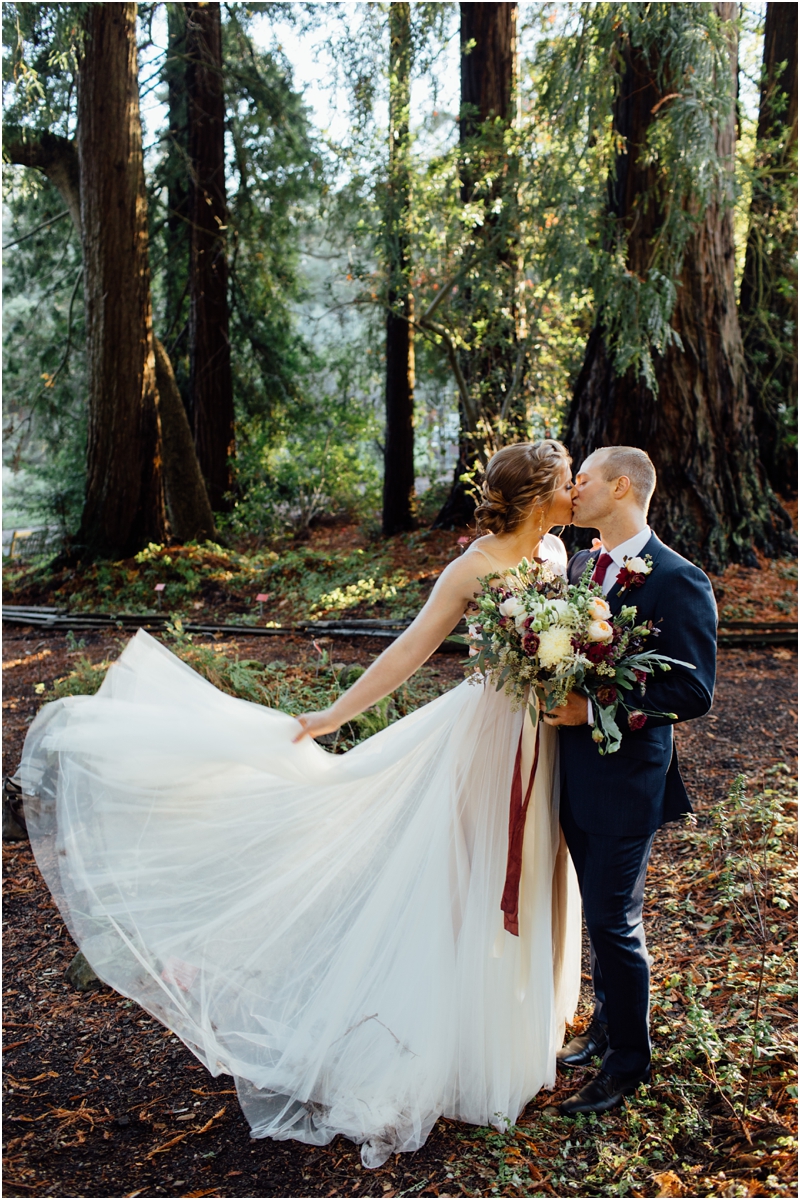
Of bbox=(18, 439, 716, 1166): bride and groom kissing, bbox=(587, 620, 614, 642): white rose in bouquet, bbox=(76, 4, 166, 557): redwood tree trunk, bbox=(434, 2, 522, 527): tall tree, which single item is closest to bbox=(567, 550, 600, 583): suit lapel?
bbox=(18, 439, 716, 1166): bride and groom kissing

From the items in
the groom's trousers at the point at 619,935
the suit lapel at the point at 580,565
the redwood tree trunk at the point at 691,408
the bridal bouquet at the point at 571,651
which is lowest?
the groom's trousers at the point at 619,935

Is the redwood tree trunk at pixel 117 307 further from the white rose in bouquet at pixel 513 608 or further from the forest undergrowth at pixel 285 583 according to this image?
the white rose in bouquet at pixel 513 608

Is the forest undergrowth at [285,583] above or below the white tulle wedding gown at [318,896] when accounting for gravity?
above

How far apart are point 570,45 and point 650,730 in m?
6.89

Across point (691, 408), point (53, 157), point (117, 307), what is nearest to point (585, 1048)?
point (691, 408)

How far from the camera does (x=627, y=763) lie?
8.79 ft

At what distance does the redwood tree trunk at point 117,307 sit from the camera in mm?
10102

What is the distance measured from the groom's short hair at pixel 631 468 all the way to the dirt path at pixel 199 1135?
1891 millimetres

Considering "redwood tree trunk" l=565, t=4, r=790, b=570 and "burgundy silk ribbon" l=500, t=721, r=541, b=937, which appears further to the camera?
"redwood tree trunk" l=565, t=4, r=790, b=570

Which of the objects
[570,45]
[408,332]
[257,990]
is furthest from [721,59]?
[257,990]

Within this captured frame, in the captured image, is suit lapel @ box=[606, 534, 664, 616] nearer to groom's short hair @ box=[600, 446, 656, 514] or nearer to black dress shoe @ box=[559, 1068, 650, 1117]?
groom's short hair @ box=[600, 446, 656, 514]

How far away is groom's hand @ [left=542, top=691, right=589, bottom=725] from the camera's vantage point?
2600 millimetres

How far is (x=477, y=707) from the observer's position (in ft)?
9.75

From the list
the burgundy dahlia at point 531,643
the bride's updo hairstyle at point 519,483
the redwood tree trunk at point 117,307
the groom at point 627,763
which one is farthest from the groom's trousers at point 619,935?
the redwood tree trunk at point 117,307
